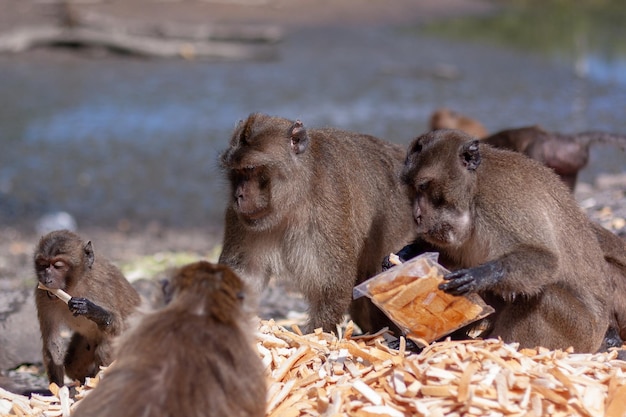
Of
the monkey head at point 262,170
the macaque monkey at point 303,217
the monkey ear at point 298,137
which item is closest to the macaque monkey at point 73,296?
the macaque monkey at point 303,217

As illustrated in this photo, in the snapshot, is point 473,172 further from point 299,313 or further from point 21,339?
point 21,339

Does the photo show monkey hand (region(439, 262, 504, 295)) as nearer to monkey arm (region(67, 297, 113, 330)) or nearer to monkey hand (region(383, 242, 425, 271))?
monkey hand (region(383, 242, 425, 271))

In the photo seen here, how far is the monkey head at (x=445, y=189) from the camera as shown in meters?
5.32

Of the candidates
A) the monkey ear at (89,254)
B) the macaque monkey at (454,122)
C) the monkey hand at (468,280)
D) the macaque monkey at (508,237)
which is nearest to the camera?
the monkey hand at (468,280)

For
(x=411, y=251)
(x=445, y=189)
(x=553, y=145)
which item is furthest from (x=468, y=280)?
(x=553, y=145)

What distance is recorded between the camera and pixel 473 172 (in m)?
5.38

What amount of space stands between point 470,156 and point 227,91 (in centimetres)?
1544

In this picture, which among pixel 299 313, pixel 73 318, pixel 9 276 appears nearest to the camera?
pixel 73 318

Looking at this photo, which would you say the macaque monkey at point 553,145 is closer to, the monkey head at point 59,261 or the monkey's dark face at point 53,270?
the monkey head at point 59,261

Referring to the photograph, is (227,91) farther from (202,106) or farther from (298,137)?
(298,137)

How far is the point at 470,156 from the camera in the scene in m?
5.37

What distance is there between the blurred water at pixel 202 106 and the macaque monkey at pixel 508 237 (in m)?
8.21

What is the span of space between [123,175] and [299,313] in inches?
312

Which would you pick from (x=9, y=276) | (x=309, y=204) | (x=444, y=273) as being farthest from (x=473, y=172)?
(x=9, y=276)
